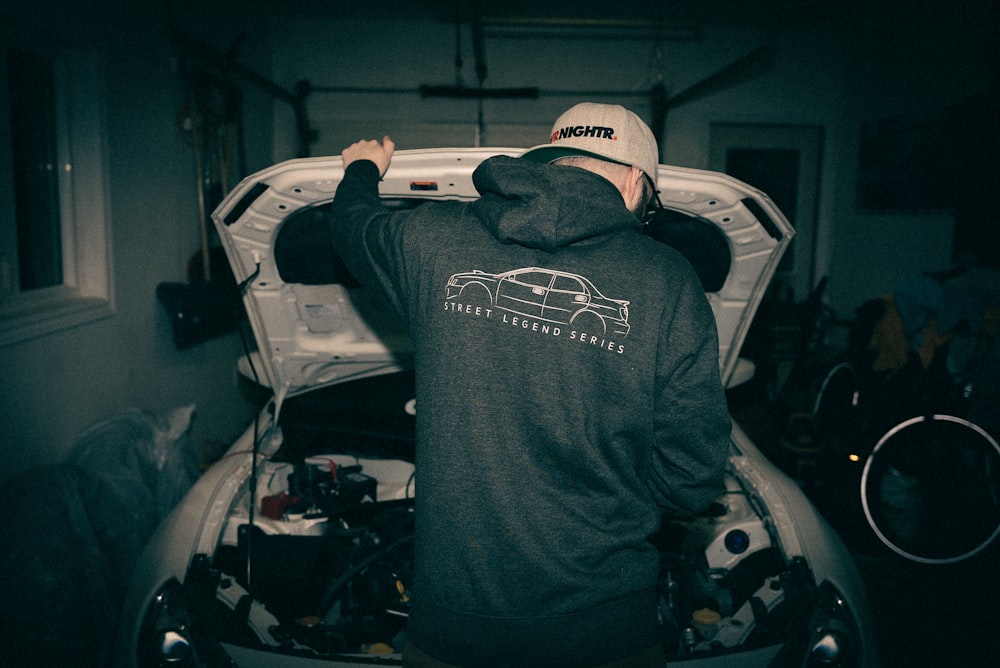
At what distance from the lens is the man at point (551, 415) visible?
1.19m

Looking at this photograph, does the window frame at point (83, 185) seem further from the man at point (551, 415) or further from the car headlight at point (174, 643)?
Result: the man at point (551, 415)

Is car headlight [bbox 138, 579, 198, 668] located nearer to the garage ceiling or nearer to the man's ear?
the man's ear

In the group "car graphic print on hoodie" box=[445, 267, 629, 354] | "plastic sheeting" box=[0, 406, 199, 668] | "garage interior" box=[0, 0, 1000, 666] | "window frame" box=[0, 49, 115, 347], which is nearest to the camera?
"car graphic print on hoodie" box=[445, 267, 629, 354]

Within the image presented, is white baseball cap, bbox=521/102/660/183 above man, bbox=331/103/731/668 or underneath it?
above

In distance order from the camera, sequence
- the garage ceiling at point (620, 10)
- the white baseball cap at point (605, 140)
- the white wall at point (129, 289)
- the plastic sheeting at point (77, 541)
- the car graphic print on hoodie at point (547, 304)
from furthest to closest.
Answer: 1. the garage ceiling at point (620, 10)
2. the white wall at point (129, 289)
3. the plastic sheeting at point (77, 541)
4. the white baseball cap at point (605, 140)
5. the car graphic print on hoodie at point (547, 304)

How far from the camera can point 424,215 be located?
1.32m

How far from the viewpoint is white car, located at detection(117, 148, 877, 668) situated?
61.3 inches

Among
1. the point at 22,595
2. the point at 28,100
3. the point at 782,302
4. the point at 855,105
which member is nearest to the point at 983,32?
the point at 855,105

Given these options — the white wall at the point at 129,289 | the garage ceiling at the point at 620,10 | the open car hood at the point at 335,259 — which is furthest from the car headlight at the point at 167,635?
the garage ceiling at the point at 620,10

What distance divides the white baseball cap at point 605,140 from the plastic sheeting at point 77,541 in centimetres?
214

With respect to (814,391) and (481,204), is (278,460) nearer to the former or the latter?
(481,204)

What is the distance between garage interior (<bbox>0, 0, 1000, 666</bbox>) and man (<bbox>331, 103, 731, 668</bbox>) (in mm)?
1451

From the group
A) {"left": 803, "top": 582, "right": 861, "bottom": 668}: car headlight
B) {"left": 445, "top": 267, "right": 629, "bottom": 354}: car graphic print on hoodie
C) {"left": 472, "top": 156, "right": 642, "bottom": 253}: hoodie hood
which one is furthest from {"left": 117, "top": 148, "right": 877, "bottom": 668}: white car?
{"left": 445, "top": 267, "right": 629, "bottom": 354}: car graphic print on hoodie

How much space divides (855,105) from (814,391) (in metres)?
3.12
